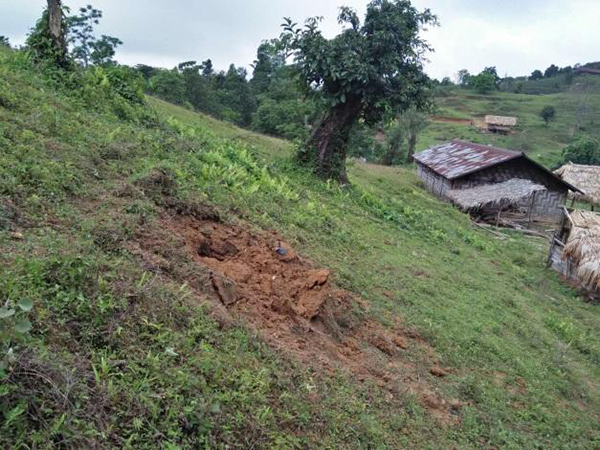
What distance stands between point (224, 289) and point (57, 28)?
8.49 m

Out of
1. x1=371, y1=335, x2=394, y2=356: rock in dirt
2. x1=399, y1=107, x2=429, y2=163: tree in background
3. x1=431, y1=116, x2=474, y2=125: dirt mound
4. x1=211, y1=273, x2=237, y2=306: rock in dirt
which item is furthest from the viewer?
x1=431, y1=116, x2=474, y2=125: dirt mound

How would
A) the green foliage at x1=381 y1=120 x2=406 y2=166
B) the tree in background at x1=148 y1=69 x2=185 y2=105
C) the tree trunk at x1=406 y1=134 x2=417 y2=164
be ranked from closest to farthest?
the tree in background at x1=148 y1=69 x2=185 y2=105, the green foliage at x1=381 y1=120 x2=406 y2=166, the tree trunk at x1=406 y1=134 x2=417 y2=164

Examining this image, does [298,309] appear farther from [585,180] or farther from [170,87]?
[170,87]

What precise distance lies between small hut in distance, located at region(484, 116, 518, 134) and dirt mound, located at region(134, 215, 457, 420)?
5639 cm

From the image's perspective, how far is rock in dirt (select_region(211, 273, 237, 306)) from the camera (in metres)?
4.68

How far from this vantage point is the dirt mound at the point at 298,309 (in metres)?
4.75

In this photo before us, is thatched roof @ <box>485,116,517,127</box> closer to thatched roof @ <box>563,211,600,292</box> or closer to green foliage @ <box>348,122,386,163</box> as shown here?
green foliage @ <box>348,122,386,163</box>

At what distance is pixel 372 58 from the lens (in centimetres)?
1409

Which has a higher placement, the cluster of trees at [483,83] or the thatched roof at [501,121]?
the cluster of trees at [483,83]


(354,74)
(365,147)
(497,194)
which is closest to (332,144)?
(354,74)

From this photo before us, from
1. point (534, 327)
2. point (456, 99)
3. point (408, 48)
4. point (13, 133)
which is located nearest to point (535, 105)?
point (456, 99)

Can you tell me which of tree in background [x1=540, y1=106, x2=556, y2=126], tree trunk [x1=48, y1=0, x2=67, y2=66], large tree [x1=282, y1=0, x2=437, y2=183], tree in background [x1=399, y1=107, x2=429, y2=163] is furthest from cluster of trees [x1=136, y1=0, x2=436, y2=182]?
tree in background [x1=540, y1=106, x2=556, y2=126]

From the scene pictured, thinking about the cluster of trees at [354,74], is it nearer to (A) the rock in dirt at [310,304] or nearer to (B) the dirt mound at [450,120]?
(A) the rock in dirt at [310,304]

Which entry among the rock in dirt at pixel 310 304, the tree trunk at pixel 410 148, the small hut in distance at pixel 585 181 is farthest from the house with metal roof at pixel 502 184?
the rock in dirt at pixel 310 304
